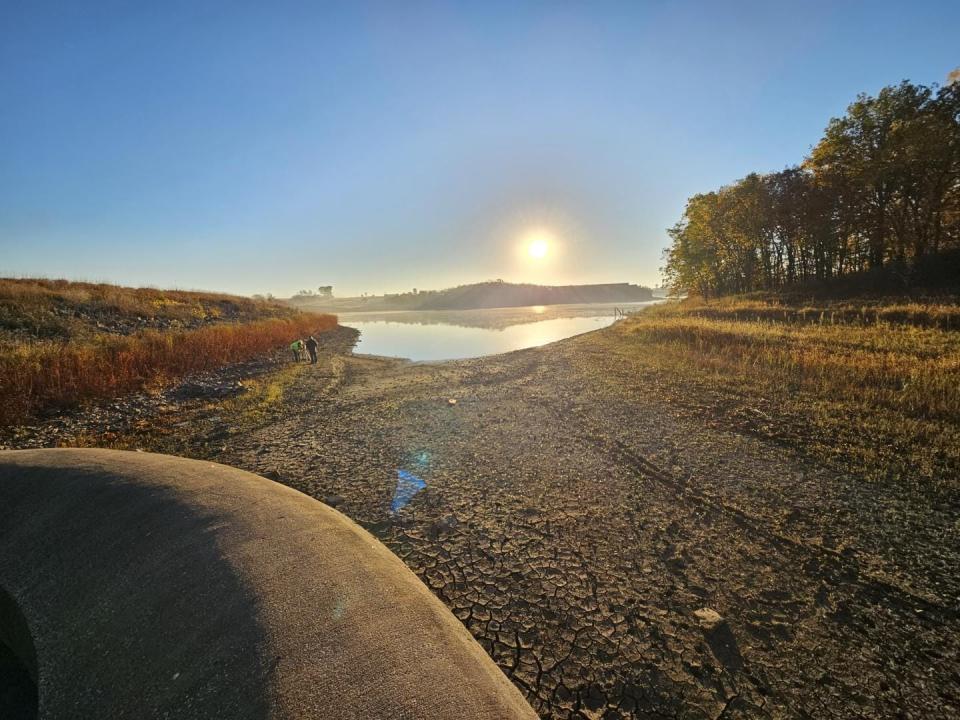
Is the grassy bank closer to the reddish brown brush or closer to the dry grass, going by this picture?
the reddish brown brush

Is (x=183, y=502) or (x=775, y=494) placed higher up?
(x=183, y=502)

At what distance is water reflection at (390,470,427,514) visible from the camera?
16.3 ft

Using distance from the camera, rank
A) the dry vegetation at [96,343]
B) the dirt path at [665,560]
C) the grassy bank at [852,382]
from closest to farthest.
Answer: the dirt path at [665,560] < the grassy bank at [852,382] < the dry vegetation at [96,343]

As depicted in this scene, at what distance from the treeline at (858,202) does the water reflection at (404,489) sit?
3383 centimetres

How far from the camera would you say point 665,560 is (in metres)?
3.76

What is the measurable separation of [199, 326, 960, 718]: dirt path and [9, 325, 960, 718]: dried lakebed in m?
0.02

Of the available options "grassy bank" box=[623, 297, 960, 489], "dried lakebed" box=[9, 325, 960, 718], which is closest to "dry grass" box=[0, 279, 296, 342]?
"dried lakebed" box=[9, 325, 960, 718]

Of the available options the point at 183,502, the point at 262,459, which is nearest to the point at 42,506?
the point at 183,502

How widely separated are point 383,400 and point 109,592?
8833 mm

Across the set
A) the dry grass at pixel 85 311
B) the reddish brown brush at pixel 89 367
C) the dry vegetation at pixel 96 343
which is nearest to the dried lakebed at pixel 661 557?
the reddish brown brush at pixel 89 367

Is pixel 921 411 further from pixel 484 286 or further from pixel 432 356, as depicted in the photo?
pixel 484 286

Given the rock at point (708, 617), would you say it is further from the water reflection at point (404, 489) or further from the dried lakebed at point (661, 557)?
the water reflection at point (404, 489)

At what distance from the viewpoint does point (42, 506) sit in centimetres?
290

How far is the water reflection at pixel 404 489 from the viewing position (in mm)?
4973
